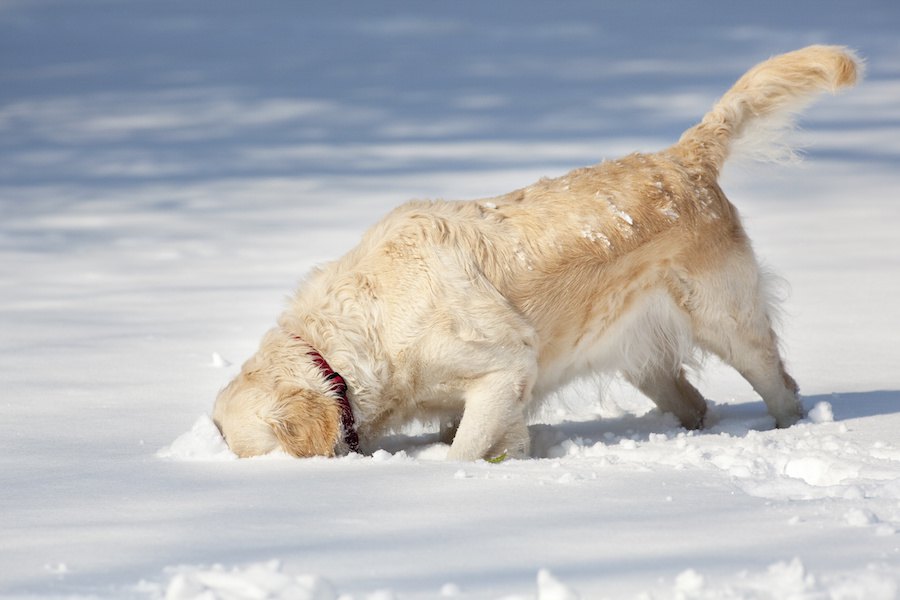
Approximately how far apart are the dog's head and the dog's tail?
5.95 feet

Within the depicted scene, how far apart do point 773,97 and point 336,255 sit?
3.53 metres

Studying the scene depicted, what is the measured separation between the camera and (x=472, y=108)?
46.2ft

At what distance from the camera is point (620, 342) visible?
443 centimetres

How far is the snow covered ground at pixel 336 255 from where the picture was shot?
8.80 feet

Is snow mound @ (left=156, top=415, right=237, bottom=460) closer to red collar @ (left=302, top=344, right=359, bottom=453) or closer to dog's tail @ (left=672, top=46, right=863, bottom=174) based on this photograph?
red collar @ (left=302, top=344, right=359, bottom=453)

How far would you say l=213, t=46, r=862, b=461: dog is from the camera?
3969mm

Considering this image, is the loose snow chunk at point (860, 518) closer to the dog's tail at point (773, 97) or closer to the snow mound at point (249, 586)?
the snow mound at point (249, 586)

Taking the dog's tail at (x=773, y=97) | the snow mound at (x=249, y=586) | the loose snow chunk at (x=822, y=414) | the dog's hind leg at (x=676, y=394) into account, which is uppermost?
the dog's tail at (x=773, y=97)

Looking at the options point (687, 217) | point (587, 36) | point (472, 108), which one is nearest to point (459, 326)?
point (687, 217)

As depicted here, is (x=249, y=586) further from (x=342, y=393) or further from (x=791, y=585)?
(x=342, y=393)

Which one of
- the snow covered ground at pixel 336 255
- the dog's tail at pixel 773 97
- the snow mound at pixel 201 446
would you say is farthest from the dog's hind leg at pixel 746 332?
the snow mound at pixel 201 446

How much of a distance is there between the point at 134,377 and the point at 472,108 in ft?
31.3

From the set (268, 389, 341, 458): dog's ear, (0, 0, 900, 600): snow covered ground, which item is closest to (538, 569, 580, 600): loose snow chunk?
(0, 0, 900, 600): snow covered ground

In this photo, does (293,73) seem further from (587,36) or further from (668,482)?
(668,482)
